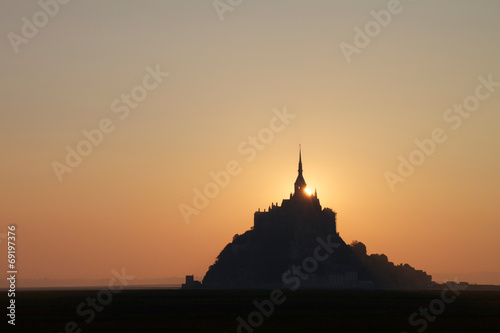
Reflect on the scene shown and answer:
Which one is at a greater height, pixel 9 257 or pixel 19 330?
pixel 9 257

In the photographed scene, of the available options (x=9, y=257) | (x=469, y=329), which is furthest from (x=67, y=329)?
(x=469, y=329)

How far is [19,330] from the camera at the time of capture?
72.5 metres

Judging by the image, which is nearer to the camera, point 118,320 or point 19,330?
point 19,330

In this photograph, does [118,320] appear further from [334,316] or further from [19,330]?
[334,316]

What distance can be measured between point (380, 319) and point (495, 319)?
43.9 feet

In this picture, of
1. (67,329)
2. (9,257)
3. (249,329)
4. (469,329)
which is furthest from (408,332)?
(9,257)

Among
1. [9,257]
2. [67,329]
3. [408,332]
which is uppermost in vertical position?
[9,257]

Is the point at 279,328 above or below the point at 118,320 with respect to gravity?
below

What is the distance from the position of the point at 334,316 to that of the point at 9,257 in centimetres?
4183

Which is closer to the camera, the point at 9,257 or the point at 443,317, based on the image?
the point at 9,257

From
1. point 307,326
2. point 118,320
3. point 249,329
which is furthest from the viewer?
point 118,320

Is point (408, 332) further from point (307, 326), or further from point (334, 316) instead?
point (334, 316)

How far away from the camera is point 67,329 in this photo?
7469 cm

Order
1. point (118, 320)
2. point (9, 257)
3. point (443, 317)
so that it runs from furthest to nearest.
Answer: point (443, 317), point (118, 320), point (9, 257)
